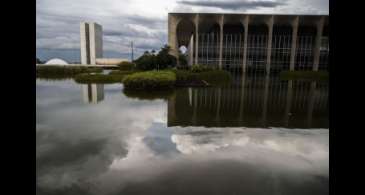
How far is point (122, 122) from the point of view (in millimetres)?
10430

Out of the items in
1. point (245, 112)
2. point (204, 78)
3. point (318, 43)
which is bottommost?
point (245, 112)

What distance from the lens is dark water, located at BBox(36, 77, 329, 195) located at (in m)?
5.22

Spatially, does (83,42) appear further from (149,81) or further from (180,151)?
(180,151)

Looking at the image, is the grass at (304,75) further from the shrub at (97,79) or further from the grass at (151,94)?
the shrub at (97,79)

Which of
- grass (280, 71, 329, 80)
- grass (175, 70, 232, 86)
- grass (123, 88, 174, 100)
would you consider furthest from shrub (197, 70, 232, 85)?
grass (280, 71, 329, 80)

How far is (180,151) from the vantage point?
719cm

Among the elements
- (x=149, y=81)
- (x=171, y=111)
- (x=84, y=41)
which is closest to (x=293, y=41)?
(x=149, y=81)

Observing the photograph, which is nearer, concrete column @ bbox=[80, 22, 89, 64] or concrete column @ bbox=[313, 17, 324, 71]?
concrete column @ bbox=[313, 17, 324, 71]

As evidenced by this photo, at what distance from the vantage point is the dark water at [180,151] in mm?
5219

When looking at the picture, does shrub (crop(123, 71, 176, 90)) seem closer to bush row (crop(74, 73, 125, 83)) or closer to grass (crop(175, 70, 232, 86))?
grass (crop(175, 70, 232, 86))

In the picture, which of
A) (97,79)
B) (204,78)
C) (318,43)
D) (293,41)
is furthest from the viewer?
(293,41)
